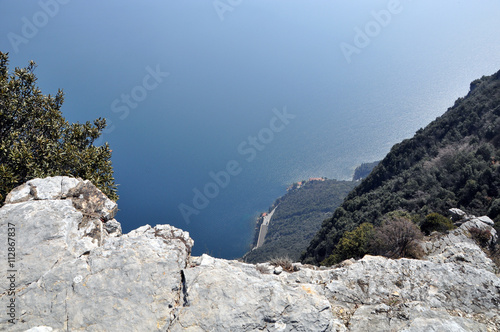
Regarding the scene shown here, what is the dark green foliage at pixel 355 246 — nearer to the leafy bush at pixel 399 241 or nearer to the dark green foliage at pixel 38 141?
the leafy bush at pixel 399 241

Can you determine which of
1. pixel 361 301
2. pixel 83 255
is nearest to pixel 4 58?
pixel 83 255

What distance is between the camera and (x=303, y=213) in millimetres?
76062

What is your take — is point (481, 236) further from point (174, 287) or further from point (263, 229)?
point (263, 229)

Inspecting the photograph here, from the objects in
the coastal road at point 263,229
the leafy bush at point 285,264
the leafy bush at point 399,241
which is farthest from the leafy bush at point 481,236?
the coastal road at point 263,229

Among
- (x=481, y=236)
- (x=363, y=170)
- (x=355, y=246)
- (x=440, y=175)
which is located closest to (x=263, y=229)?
(x=363, y=170)

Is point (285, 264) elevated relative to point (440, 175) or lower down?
lower down

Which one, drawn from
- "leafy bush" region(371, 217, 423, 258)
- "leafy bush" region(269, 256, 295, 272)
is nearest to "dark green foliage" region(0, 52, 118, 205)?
"leafy bush" region(269, 256, 295, 272)

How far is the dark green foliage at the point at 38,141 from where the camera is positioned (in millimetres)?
8648

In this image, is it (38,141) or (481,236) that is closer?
(38,141)

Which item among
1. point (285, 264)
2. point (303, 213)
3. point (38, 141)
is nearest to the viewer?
point (285, 264)

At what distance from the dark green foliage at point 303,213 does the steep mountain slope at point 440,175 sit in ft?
83.6

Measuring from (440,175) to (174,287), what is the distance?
27.8 metres

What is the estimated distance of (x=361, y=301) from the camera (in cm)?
645

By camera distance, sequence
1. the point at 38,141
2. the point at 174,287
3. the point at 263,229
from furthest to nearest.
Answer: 1. the point at 263,229
2. the point at 38,141
3. the point at 174,287
